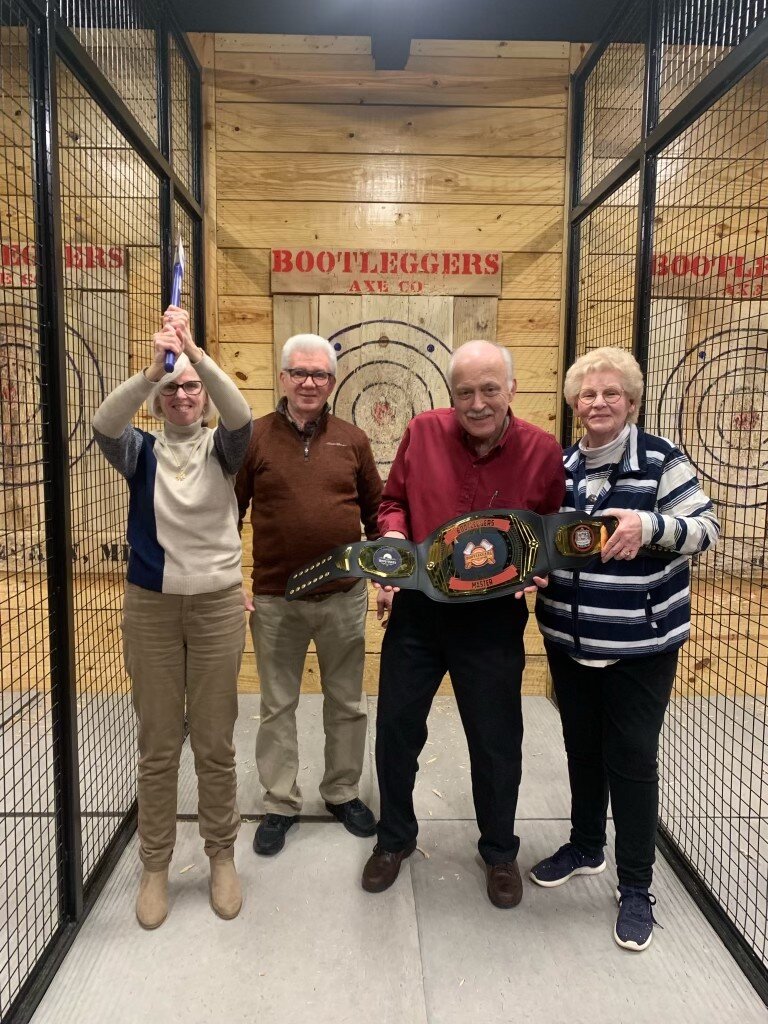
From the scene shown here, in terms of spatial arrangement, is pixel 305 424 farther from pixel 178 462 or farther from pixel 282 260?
pixel 282 260

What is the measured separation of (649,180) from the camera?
2088 millimetres

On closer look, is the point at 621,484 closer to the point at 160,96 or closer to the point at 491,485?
the point at 491,485

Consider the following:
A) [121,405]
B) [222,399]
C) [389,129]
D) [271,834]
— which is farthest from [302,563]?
[389,129]

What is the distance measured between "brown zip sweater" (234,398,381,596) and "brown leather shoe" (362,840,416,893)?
77 cm

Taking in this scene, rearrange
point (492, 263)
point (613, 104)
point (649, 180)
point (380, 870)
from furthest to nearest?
1. point (492, 263)
2. point (613, 104)
3. point (649, 180)
4. point (380, 870)

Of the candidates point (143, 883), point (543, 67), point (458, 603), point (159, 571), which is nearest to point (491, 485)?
point (458, 603)

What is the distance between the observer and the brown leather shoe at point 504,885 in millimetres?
1682

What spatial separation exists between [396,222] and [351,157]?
345 mm

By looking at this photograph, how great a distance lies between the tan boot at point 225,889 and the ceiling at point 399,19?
2978 mm

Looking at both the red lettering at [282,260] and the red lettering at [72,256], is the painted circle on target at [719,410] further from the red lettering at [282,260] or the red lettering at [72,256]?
the red lettering at [72,256]

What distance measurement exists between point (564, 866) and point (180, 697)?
1190 millimetres

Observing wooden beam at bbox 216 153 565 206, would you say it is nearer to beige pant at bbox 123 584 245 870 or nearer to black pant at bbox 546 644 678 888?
beige pant at bbox 123 584 245 870

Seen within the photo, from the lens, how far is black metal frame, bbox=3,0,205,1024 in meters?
1.40

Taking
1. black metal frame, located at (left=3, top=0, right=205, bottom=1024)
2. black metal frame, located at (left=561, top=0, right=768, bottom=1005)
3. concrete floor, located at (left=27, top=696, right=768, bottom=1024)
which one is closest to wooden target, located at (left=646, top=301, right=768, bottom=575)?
black metal frame, located at (left=561, top=0, right=768, bottom=1005)
